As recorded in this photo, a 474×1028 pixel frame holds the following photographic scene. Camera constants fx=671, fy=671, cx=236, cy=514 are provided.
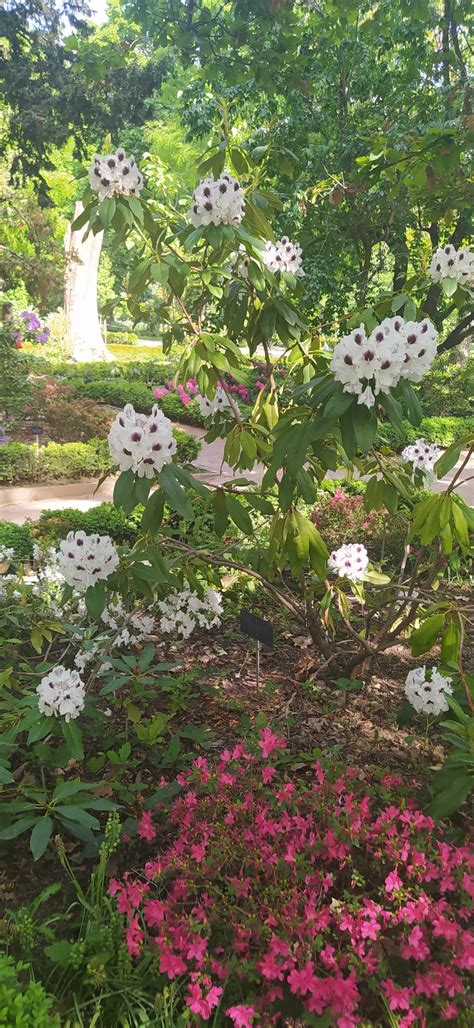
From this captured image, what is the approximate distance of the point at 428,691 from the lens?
1.99 meters

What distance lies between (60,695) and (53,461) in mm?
4955

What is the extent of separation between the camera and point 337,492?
4500mm

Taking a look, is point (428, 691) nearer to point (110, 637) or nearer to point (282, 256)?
point (110, 637)

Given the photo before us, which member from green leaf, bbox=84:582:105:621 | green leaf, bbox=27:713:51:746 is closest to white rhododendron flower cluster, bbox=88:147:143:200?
green leaf, bbox=84:582:105:621

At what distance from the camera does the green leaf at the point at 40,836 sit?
57.2 inches

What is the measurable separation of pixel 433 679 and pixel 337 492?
8.54ft

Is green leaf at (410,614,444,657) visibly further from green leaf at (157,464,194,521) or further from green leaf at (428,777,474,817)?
green leaf at (157,464,194,521)

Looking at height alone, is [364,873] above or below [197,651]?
above

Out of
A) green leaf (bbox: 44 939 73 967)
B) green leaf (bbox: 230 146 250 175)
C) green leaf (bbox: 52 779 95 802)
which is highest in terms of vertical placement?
green leaf (bbox: 230 146 250 175)

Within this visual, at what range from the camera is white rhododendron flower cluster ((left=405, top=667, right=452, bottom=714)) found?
194 cm

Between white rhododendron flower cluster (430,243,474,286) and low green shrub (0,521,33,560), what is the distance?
2672mm

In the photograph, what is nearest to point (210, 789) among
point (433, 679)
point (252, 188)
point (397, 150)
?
point (433, 679)

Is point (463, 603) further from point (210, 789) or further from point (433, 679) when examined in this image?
point (210, 789)

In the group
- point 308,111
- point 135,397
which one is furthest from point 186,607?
point 135,397
